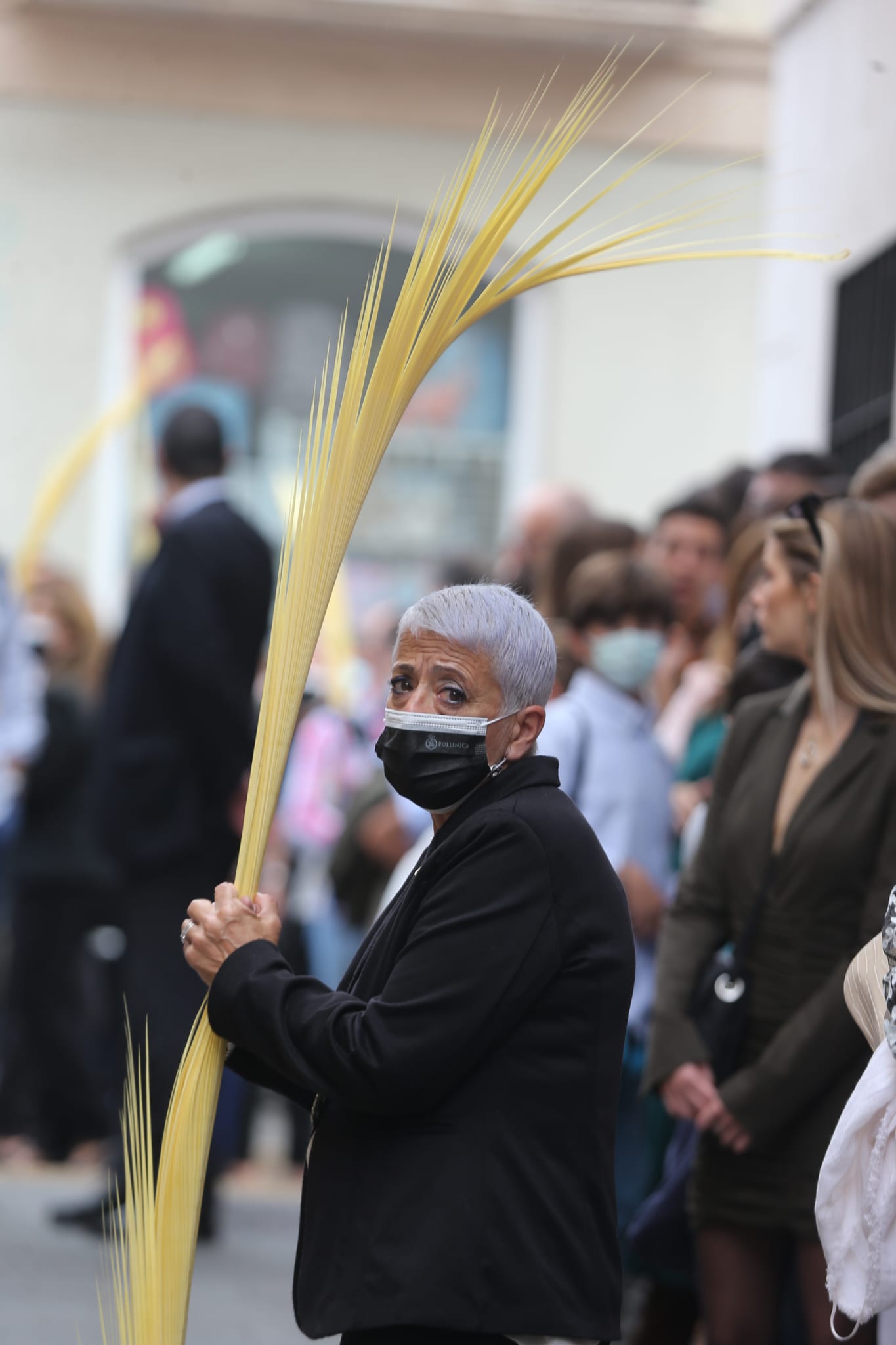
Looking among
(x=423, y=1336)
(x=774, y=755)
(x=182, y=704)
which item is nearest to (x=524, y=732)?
(x=423, y=1336)

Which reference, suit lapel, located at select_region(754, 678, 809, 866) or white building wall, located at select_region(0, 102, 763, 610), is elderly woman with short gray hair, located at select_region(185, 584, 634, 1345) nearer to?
suit lapel, located at select_region(754, 678, 809, 866)

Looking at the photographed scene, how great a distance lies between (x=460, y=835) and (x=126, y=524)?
31.8 ft

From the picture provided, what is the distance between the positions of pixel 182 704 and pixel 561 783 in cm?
230

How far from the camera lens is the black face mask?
2.50m

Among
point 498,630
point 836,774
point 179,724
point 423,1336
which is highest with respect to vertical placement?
point 498,630

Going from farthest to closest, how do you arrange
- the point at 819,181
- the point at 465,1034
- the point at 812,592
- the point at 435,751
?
the point at 819,181 → the point at 812,592 → the point at 435,751 → the point at 465,1034

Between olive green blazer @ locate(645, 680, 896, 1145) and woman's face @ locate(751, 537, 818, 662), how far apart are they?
0.09m

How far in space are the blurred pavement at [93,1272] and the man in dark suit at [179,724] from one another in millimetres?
431

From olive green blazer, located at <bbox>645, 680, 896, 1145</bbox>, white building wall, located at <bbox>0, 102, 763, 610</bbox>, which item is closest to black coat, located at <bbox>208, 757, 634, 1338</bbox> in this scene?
olive green blazer, located at <bbox>645, 680, 896, 1145</bbox>

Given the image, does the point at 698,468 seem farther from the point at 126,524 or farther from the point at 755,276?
the point at 126,524

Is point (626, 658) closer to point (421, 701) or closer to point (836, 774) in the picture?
point (836, 774)

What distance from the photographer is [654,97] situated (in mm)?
10539

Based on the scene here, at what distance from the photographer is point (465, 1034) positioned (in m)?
2.37

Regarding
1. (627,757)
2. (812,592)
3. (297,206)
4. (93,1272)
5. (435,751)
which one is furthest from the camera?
(297,206)
